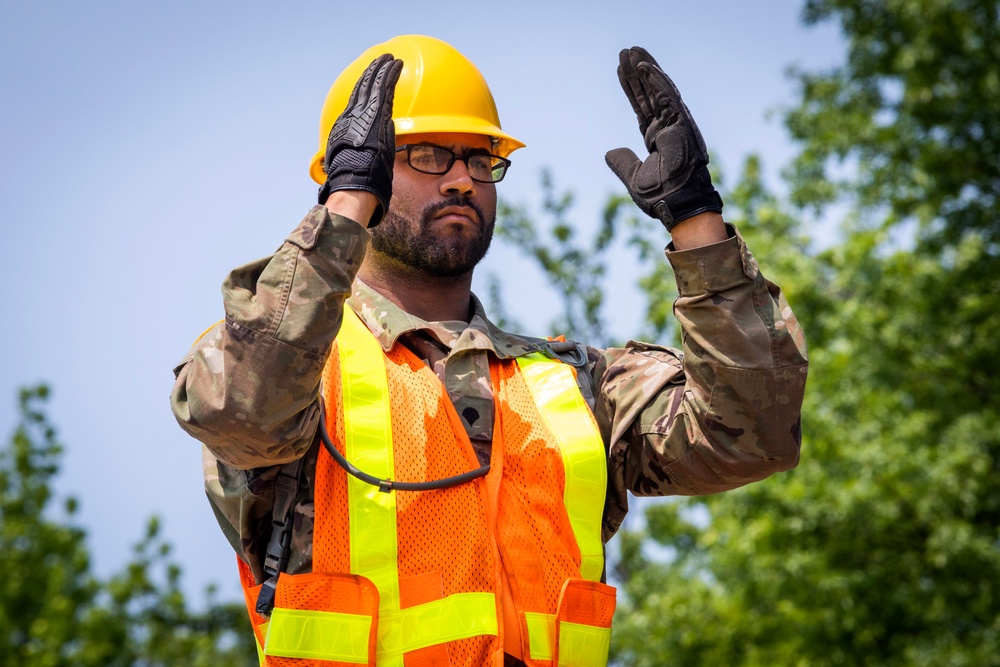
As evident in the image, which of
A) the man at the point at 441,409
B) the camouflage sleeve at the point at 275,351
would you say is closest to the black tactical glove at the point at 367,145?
the man at the point at 441,409

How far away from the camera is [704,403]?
3.20 metres

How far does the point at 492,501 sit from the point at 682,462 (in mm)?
604

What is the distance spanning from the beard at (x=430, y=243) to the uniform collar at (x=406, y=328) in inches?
5.5

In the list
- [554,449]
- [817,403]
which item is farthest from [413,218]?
[817,403]

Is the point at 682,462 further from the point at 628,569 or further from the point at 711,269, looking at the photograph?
the point at 628,569

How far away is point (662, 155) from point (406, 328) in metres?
0.81

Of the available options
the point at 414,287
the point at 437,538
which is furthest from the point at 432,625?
the point at 414,287

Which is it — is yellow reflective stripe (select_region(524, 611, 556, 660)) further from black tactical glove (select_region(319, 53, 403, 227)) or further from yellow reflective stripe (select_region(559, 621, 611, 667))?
black tactical glove (select_region(319, 53, 403, 227))

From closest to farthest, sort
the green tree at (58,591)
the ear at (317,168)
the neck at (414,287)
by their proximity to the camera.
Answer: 1. the neck at (414,287)
2. the ear at (317,168)
3. the green tree at (58,591)

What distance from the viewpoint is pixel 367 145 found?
294cm

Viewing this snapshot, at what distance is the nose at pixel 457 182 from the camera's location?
3.48m

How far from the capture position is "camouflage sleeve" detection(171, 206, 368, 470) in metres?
2.71

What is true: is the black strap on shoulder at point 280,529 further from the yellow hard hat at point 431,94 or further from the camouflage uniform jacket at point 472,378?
the yellow hard hat at point 431,94

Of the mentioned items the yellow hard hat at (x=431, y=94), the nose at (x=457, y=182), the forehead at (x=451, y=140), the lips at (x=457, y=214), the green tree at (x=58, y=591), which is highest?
the yellow hard hat at (x=431, y=94)
